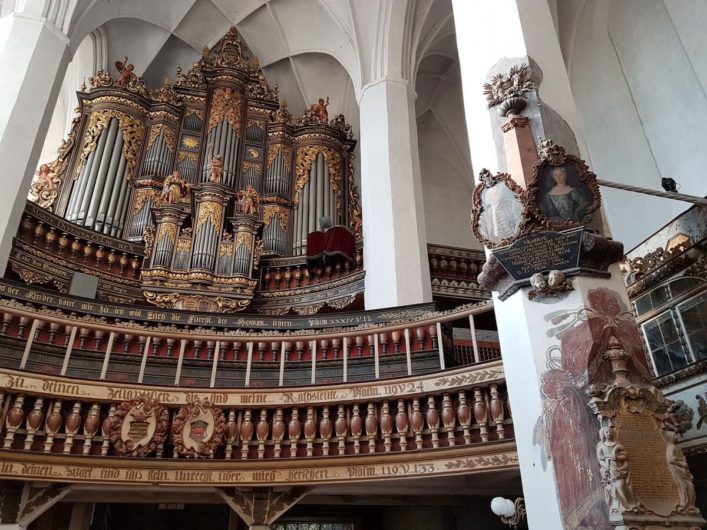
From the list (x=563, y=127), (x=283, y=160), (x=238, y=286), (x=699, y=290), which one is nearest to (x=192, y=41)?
(x=283, y=160)

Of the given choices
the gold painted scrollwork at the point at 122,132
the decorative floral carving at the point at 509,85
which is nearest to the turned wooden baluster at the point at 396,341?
the decorative floral carving at the point at 509,85

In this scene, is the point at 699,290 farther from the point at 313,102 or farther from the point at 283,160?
the point at 313,102

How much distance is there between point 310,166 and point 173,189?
3.09 m

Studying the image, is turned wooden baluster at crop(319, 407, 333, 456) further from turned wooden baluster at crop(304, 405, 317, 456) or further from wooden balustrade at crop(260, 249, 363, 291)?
wooden balustrade at crop(260, 249, 363, 291)

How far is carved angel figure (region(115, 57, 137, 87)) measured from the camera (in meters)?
11.8

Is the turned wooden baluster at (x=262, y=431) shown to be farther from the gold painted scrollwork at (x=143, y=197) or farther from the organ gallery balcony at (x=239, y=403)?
the gold painted scrollwork at (x=143, y=197)

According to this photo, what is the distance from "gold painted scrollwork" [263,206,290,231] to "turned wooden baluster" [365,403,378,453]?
20.4 feet

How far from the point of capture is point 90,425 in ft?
15.9

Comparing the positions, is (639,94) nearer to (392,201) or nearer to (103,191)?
(392,201)

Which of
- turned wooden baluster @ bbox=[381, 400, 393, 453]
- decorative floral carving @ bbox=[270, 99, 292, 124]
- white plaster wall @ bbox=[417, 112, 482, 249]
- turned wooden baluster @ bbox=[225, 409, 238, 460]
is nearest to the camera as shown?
turned wooden baluster @ bbox=[381, 400, 393, 453]

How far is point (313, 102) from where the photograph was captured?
13.8 metres

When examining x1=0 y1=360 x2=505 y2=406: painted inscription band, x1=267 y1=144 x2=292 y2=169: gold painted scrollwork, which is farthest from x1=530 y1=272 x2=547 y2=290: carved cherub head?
x1=267 y1=144 x2=292 y2=169: gold painted scrollwork

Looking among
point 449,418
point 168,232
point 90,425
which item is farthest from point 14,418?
point 168,232

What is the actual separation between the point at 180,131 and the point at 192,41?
335cm
